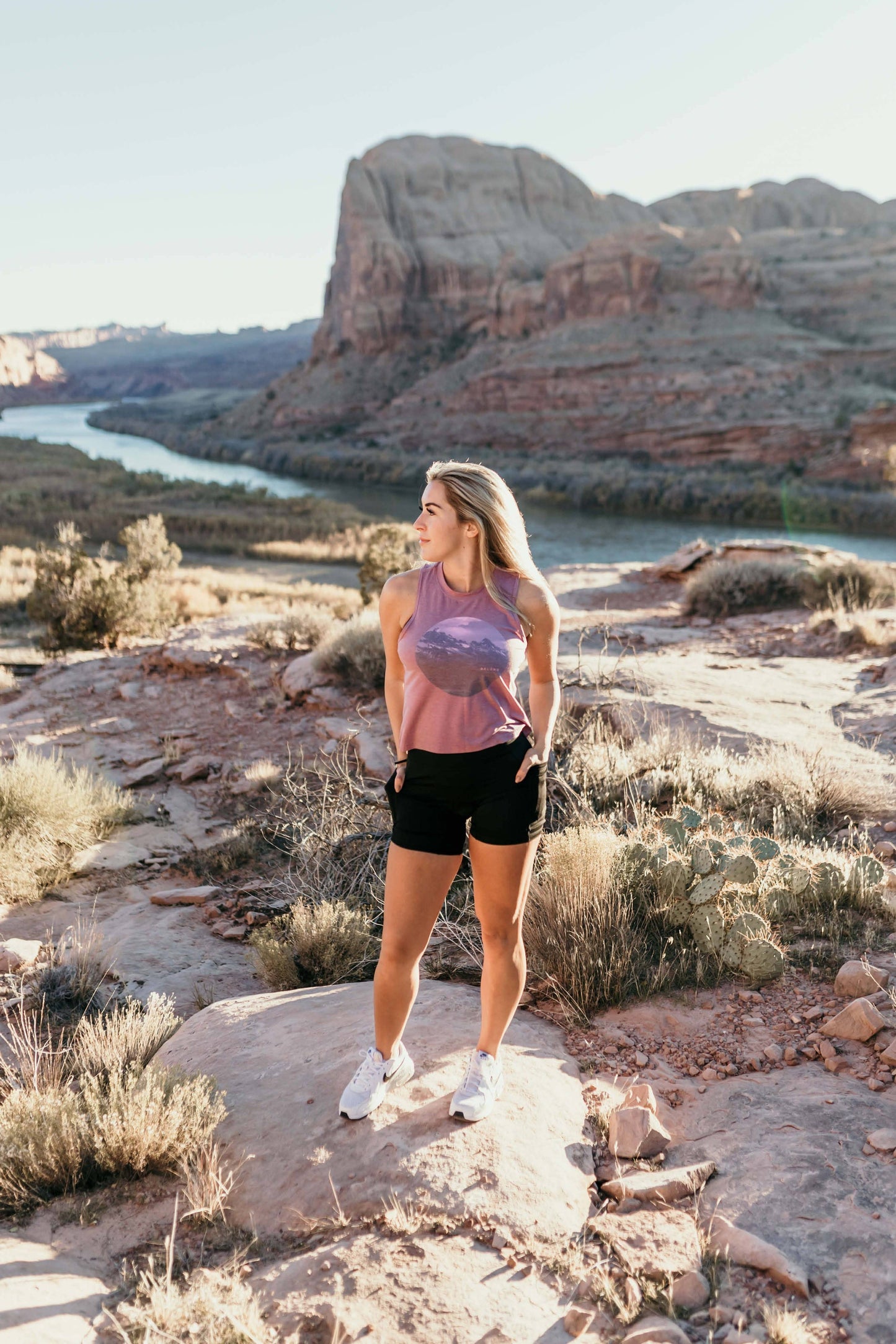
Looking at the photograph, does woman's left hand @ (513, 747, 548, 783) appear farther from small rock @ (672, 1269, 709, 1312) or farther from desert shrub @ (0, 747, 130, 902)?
desert shrub @ (0, 747, 130, 902)

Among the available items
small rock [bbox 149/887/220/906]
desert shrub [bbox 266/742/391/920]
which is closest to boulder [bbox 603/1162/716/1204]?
desert shrub [bbox 266/742/391/920]

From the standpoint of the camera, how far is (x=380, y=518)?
39969mm

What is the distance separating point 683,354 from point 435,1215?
60612mm

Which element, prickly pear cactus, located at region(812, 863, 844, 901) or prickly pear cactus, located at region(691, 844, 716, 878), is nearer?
prickly pear cactus, located at region(691, 844, 716, 878)

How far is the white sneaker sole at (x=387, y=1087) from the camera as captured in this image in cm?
266

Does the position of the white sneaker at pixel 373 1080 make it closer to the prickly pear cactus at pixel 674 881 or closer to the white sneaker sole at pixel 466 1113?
the white sneaker sole at pixel 466 1113

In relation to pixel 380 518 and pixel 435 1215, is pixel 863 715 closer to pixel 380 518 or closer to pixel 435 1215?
pixel 435 1215

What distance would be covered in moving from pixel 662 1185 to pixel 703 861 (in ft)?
4.94

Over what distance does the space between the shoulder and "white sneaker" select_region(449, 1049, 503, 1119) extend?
138cm

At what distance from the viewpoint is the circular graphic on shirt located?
250cm

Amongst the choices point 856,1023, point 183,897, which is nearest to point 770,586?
point 183,897

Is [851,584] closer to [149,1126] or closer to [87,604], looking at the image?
[87,604]

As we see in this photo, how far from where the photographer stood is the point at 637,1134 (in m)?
2.66

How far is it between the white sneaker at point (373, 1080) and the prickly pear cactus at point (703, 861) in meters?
1.56
